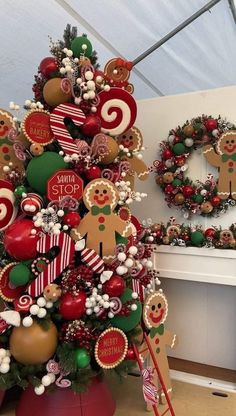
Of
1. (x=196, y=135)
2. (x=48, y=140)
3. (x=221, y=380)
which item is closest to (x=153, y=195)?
(x=196, y=135)

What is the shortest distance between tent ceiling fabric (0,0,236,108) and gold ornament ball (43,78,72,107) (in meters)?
0.79

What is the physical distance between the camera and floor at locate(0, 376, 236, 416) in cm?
194

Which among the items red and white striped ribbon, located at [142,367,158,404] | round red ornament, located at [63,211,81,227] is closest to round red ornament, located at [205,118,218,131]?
round red ornament, located at [63,211,81,227]

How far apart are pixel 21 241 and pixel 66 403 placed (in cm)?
79

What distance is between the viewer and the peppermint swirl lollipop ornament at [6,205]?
1730 mm

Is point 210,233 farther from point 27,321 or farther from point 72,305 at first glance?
point 27,321

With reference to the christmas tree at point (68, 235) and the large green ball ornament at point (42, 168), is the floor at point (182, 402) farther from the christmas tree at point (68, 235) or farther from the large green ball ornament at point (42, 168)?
the large green ball ornament at point (42, 168)

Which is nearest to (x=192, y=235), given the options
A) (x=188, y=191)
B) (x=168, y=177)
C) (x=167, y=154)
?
(x=188, y=191)

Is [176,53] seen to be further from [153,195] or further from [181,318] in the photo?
[181,318]

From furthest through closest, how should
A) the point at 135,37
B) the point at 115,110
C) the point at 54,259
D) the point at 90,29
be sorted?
the point at 135,37
the point at 90,29
the point at 115,110
the point at 54,259

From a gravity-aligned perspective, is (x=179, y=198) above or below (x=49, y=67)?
below

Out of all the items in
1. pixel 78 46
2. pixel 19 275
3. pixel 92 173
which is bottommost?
pixel 19 275

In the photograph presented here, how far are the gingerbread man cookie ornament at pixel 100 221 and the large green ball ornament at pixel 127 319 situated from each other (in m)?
0.19

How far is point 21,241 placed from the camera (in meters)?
1.60
